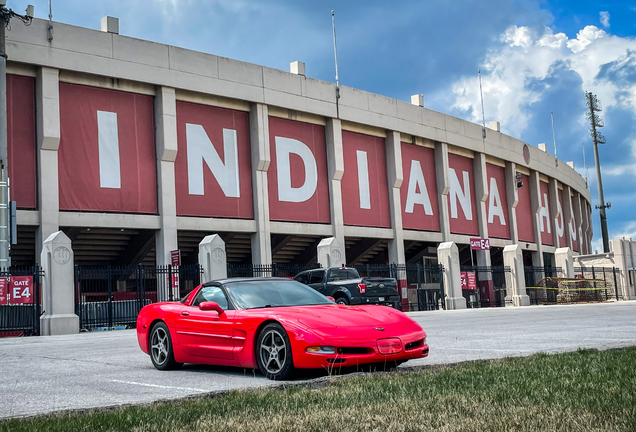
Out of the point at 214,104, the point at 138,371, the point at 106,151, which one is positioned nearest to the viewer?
the point at 138,371

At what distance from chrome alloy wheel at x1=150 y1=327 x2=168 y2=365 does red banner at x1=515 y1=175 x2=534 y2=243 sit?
5161 centimetres

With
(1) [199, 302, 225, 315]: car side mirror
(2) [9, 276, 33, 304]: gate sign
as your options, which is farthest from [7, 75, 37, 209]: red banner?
(1) [199, 302, 225, 315]: car side mirror

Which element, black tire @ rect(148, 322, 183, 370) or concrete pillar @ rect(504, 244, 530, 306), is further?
concrete pillar @ rect(504, 244, 530, 306)

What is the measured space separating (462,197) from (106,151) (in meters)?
27.3

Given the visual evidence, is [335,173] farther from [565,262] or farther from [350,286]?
[565,262]

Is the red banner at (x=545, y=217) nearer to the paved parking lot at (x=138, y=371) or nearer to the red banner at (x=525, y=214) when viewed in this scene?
the red banner at (x=525, y=214)

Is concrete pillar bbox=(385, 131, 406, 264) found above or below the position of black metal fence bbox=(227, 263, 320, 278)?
above

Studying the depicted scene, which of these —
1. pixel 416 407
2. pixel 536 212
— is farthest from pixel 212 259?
pixel 536 212

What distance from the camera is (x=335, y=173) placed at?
4172 centimetres

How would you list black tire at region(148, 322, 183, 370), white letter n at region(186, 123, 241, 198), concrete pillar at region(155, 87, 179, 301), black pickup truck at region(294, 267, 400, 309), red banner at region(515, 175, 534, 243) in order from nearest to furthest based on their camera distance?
black tire at region(148, 322, 183, 370)
black pickup truck at region(294, 267, 400, 309)
concrete pillar at region(155, 87, 179, 301)
white letter n at region(186, 123, 241, 198)
red banner at region(515, 175, 534, 243)

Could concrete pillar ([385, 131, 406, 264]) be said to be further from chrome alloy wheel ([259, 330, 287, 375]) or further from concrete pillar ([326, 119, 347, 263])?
chrome alloy wheel ([259, 330, 287, 375])

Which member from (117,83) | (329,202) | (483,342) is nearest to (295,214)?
(329,202)

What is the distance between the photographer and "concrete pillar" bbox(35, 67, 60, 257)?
102 feet

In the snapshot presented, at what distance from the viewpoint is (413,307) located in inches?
1640
